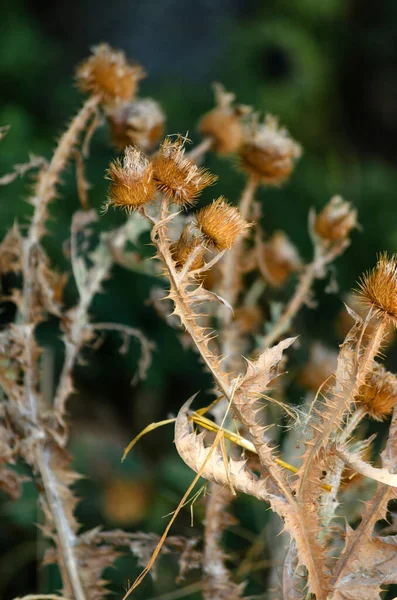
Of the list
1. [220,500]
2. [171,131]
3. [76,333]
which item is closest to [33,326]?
[76,333]

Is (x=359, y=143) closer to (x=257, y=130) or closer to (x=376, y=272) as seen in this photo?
(x=257, y=130)

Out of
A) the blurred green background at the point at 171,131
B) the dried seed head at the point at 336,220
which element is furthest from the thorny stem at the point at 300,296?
the blurred green background at the point at 171,131

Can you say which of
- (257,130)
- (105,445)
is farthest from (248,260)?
(105,445)

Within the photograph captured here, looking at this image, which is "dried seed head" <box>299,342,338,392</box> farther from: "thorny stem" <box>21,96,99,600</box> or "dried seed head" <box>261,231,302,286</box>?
"thorny stem" <box>21,96,99,600</box>

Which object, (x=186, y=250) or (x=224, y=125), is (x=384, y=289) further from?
(x=224, y=125)

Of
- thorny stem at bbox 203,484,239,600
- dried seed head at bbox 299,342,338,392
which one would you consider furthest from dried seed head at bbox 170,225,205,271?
dried seed head at bbox 299,342,338,392

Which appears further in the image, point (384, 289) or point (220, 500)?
point (220, 500)
